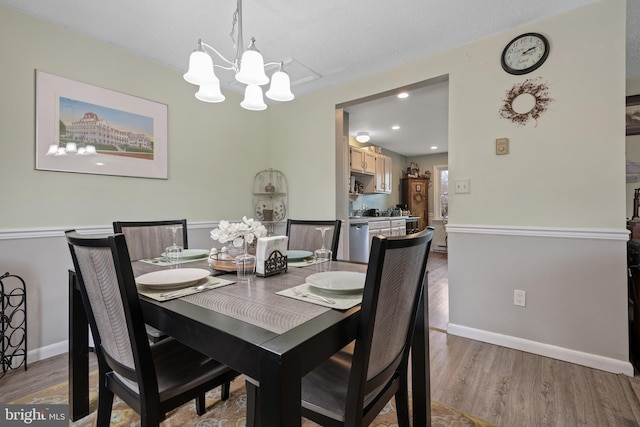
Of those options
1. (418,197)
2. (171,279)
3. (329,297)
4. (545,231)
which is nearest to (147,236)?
(171,279)

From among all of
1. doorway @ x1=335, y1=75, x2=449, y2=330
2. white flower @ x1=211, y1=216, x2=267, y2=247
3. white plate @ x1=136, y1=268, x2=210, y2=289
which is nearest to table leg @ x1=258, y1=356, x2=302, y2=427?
white plate @ x1=136, y1=268, x2=210, y2=289

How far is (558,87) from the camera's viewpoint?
2.00 metres

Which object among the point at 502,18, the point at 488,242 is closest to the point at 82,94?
the point at 502,18

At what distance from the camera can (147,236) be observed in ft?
6.46

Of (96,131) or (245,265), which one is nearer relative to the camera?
(245,265)

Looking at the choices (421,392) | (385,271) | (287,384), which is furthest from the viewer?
(421,392)

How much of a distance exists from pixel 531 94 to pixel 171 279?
2571 mm

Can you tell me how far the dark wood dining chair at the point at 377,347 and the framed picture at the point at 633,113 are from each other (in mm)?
3177

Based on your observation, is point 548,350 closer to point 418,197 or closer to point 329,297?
point 329,297

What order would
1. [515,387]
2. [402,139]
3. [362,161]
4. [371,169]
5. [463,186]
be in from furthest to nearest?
1. [402,139]
2. [371,169]
3. [362,161]
4. [463,186]
5. [515,387]

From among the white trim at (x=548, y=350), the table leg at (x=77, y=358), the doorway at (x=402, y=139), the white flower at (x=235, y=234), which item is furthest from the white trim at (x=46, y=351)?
the white trim at (x=548, y=350)

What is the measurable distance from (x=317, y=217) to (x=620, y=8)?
2783 mm

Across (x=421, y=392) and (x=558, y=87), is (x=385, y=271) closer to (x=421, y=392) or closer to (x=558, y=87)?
(x=421, y=392)

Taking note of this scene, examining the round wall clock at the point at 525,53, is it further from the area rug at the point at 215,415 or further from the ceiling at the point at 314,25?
the area rug at the point at 215,415
